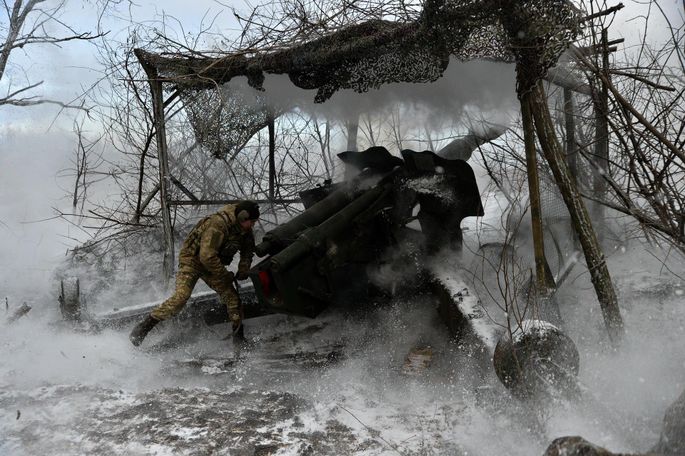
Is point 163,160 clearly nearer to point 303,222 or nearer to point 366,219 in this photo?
point 303,222

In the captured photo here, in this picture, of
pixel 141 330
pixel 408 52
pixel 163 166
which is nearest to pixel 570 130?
pixel 408 52

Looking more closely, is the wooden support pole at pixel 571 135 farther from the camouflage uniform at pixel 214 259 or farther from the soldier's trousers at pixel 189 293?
the soldier's trousers at pixel 189 293

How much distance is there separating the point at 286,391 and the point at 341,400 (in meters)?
0.58

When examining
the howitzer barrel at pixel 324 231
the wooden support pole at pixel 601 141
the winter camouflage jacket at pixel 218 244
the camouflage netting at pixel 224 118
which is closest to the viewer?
the wooden support pole at pixel 601 141

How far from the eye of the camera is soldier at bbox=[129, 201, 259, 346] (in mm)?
5582

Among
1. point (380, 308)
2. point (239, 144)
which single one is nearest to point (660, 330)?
point (380, 308)

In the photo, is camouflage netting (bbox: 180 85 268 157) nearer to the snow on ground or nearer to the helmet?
the helmet

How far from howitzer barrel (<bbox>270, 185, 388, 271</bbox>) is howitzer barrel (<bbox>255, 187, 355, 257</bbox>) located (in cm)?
14

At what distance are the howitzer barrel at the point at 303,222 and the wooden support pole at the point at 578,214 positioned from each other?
7.56 ft

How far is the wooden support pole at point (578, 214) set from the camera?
471 centimetres

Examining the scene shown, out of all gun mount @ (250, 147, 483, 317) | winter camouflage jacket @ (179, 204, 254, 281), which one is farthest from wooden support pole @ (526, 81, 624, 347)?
winter camouflage jacket @ (179, 204, 254, 281)

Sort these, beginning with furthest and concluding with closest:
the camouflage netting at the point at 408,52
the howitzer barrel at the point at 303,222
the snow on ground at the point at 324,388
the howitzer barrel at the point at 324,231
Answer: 1. the howitzer barrel at the point at 303,222
2. the howitzer barrel at the point at 324,231
3. the camouflage netting at the point at 408,52
4. the snow on ground at the point at 324,388

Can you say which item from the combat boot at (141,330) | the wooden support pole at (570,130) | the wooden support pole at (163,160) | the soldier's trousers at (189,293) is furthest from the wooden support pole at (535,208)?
the wooden support pole at (163,160)

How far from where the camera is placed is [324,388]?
489 cm
